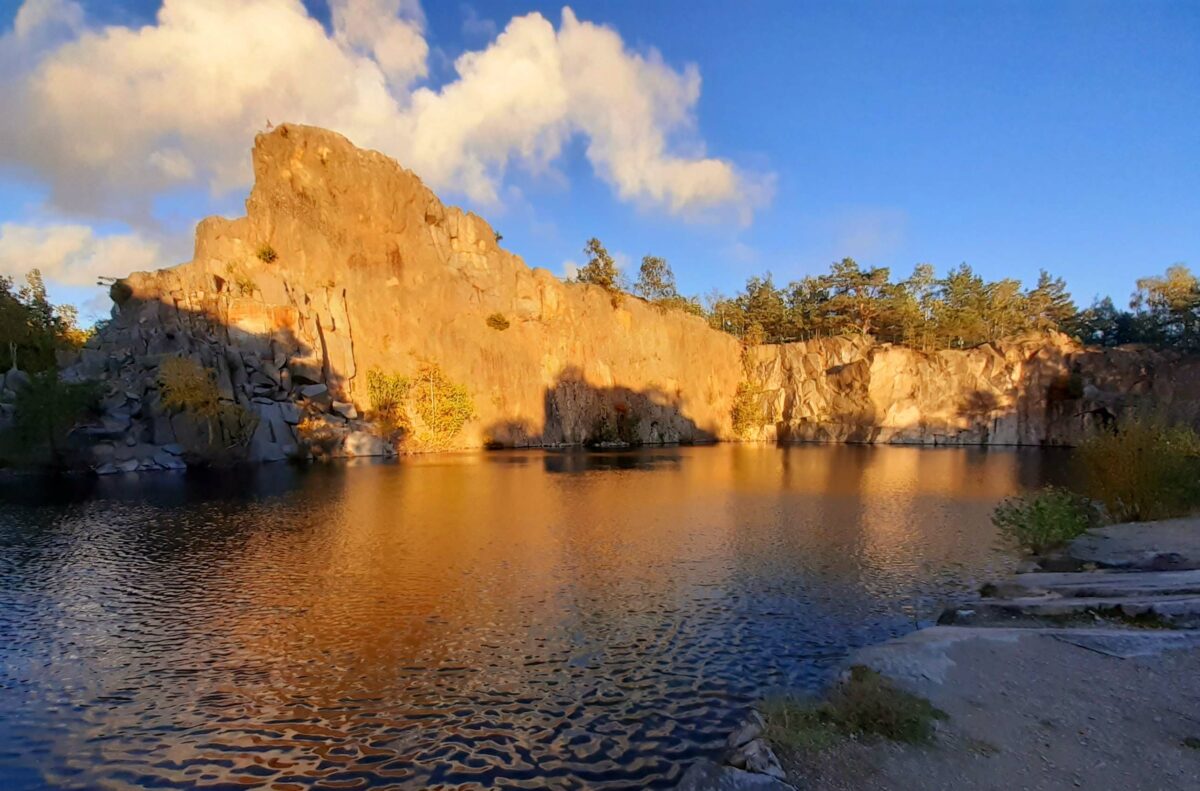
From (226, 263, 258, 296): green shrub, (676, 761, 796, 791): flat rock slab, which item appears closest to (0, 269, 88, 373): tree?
(226, 263, 258, 296): green shrub

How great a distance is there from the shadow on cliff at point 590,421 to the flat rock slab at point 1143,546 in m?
55.8

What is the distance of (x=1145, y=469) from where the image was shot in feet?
60.1

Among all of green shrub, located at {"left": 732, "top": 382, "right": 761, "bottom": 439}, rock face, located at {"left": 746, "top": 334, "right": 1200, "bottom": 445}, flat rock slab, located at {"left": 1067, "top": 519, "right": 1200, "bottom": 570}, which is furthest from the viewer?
green shrub, located at {"left": 732, "top": 382, "right": 761, "bottom": 439}

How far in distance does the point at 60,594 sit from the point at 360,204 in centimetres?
6063

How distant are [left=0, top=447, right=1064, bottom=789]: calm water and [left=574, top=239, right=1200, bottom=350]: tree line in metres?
62.1

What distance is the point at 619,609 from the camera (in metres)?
13.1

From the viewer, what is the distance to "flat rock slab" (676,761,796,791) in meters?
5.63

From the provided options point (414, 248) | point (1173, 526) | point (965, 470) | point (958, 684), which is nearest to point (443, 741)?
point (958, 684)

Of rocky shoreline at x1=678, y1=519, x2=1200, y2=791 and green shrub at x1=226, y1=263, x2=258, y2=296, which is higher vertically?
green shrub at x1=226, y1=263, x2=258, y2=296

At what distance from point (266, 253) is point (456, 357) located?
21.0 m

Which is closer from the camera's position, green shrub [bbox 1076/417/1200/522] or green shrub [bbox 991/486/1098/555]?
green shrub [bbox 991/486/1098/555]

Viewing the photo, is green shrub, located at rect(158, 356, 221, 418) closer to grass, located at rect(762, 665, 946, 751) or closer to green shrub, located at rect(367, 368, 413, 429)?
green shrub, located at rect(367, 368, 413, 429)

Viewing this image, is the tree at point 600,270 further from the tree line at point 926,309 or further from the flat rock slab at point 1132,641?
the flat rock slab at point 1132,641

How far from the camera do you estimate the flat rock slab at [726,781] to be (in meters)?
5.63
